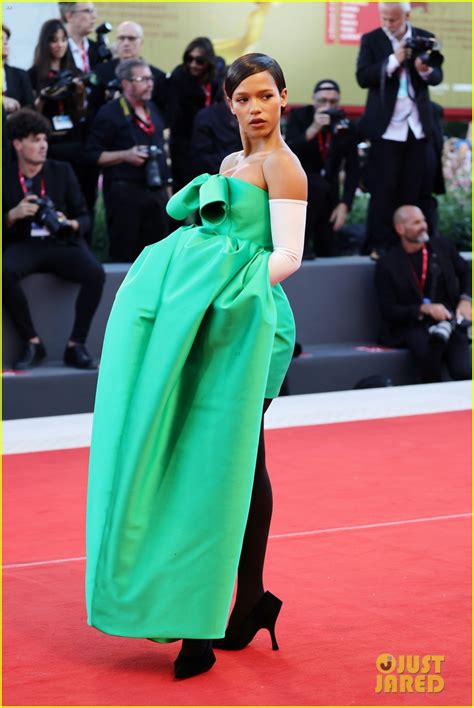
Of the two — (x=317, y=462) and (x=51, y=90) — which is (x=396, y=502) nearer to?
(x=317, y=462)

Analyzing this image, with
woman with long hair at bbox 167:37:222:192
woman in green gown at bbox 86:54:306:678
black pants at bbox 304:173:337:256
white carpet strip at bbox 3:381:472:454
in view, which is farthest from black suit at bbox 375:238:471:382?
woman in green gown at bbox 86:54:306:678

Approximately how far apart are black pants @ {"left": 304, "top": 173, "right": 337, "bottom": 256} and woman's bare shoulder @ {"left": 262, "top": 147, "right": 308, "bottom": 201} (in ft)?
16.0

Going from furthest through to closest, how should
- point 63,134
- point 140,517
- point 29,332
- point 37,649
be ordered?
1. point 63,134
2. point 29,332
3. point 37,649
4. point 140,517

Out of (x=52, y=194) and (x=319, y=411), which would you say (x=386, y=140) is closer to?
(x=52, y=194)

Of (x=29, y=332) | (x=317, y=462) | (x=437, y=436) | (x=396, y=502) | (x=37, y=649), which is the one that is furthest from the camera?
(x=29, y=332)

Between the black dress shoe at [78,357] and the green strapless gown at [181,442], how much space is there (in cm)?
396

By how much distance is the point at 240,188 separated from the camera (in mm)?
3068

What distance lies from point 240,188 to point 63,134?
4.58 m

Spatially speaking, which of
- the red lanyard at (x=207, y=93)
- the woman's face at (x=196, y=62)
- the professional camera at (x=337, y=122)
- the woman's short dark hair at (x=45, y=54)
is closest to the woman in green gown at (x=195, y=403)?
the woman's short dark hair at (x=45, y=54)

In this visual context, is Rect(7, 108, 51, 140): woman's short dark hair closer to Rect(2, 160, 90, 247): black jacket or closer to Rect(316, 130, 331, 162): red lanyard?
Rect(2, 160, 90, 247): black jacket

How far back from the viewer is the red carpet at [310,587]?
2975 mm

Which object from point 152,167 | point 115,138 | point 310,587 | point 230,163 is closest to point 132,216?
point 152,167

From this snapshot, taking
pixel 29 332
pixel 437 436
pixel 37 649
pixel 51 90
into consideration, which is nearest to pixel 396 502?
pixel 437 436

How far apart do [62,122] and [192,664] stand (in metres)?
4.87
